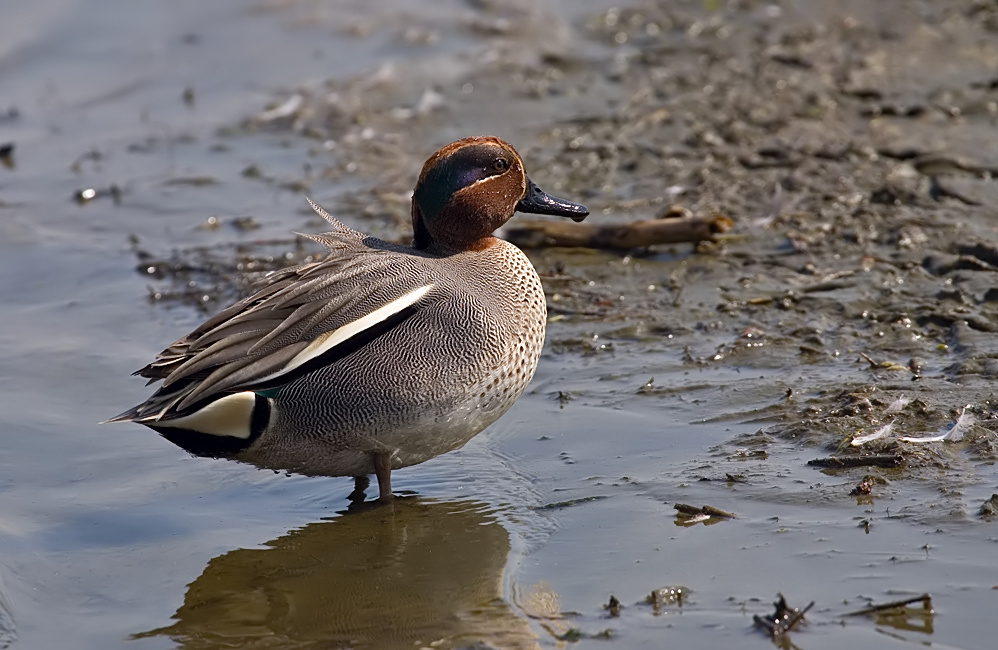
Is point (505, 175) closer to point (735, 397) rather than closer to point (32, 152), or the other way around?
point (735, 397)

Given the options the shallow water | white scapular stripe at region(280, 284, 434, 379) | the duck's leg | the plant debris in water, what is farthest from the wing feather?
the plant debris in water

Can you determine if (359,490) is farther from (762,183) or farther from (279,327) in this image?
(762,183)

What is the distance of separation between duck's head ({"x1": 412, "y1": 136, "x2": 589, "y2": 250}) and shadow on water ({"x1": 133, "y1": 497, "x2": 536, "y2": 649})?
3.29 ft

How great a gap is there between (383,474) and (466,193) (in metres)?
1.08

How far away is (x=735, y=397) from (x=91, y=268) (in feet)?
12.5

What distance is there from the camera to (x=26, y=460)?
17.5ft

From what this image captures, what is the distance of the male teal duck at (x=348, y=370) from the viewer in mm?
4516

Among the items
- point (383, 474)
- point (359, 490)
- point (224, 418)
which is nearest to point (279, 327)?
point (224, 418)

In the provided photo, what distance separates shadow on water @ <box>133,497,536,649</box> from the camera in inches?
157

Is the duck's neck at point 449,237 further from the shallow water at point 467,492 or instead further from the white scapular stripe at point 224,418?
the white scapular stripe at point 224,418

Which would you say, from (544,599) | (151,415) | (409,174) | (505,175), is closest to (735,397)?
(505,175)

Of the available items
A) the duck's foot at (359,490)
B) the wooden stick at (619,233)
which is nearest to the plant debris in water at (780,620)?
the duck's foot at (359,490)

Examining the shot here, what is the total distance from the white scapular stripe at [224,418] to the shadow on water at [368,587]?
429mm

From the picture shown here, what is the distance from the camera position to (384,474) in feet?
15.7
